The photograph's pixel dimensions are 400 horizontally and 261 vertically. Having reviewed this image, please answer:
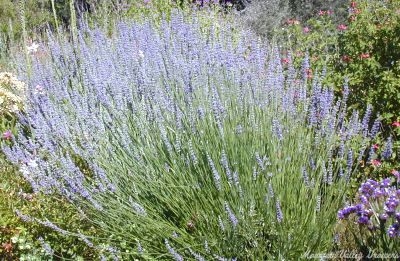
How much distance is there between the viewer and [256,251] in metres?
2.48

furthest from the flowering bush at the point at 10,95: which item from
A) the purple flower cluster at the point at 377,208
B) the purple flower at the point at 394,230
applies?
the purple flower at the point at 394,230

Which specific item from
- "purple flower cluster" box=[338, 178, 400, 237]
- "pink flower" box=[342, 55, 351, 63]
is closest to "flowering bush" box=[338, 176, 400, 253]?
"purple flower cluster" box=[338, 178, 400, 237]

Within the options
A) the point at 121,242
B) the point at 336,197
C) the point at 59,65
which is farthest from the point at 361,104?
the point at 59,65

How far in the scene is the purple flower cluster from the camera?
2250 mm

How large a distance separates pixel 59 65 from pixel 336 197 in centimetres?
304

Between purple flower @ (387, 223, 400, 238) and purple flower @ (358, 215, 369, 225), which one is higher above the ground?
purple flower @ (387, 223, 400, 238)

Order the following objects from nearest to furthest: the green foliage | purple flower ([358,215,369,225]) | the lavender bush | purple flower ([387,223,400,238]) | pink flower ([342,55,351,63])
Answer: purple flower ([387,223,400,238])
purple flower ([358,215,369,225])
the lavender bush
the green foliage
pink flower ([342,55,351,63])

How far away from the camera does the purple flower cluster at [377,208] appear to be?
225 cm

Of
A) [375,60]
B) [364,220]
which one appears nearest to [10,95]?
[375,60]

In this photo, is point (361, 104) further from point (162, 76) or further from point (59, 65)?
point (59, 65)

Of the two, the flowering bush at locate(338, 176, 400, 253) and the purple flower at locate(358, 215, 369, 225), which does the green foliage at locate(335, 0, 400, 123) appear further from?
the purple flower at locate(358, 215, 369, 225)

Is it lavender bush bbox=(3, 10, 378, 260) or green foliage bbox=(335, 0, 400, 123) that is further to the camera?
green foliage bbox=(335, 0, 400, 123)

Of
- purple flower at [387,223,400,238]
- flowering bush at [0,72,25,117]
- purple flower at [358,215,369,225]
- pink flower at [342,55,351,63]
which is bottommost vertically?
flowering bush at [0,72,25,117]

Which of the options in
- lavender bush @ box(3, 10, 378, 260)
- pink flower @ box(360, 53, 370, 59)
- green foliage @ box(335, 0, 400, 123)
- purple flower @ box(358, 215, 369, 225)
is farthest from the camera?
pink flower @ box(360, 53, 370, 59)
